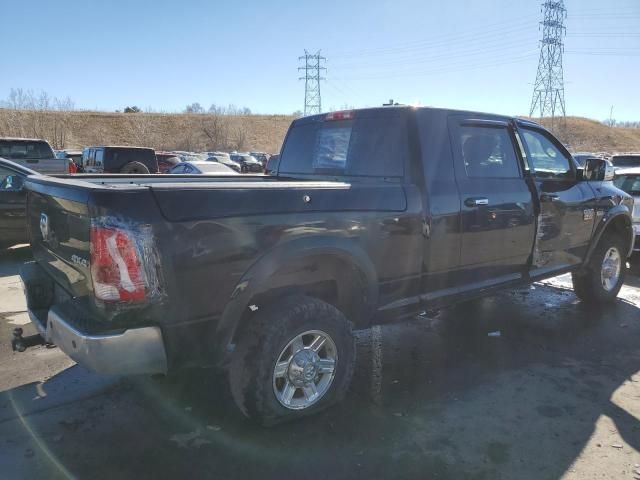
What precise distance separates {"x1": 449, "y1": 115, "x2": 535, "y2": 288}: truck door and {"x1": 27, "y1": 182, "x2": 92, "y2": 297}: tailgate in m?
2.62

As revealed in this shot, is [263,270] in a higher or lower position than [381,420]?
higher

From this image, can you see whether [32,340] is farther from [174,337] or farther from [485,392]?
[485,392]

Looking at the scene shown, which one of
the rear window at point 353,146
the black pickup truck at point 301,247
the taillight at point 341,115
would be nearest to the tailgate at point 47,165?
the black pickup truck at point 301,247

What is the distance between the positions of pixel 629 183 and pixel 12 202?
1005 cm

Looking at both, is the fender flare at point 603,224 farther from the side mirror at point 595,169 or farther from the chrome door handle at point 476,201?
the chrome door handle at point 476,201

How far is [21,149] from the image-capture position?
13.1 metres

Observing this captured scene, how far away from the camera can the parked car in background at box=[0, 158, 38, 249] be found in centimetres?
750

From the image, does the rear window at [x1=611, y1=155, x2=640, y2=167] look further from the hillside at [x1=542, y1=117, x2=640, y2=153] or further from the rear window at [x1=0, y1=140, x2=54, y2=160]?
the hillside at [x1=542, y1=117, x2=640, y2=153]

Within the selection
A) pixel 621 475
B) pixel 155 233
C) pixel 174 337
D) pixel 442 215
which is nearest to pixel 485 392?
pixel 621 475

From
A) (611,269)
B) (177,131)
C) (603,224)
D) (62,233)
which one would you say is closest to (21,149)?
(62,233)

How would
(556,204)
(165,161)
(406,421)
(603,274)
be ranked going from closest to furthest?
(406,421), (556,204), (603,274), (165,161)

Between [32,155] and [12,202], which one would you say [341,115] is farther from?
[32,155]

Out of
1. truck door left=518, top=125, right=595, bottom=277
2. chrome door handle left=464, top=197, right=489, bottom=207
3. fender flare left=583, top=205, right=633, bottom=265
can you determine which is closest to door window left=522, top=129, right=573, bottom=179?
truck door left=518, top=125, right=595, bottom=277

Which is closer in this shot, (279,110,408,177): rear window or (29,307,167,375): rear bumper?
(29,307,167,375): rear bumper
